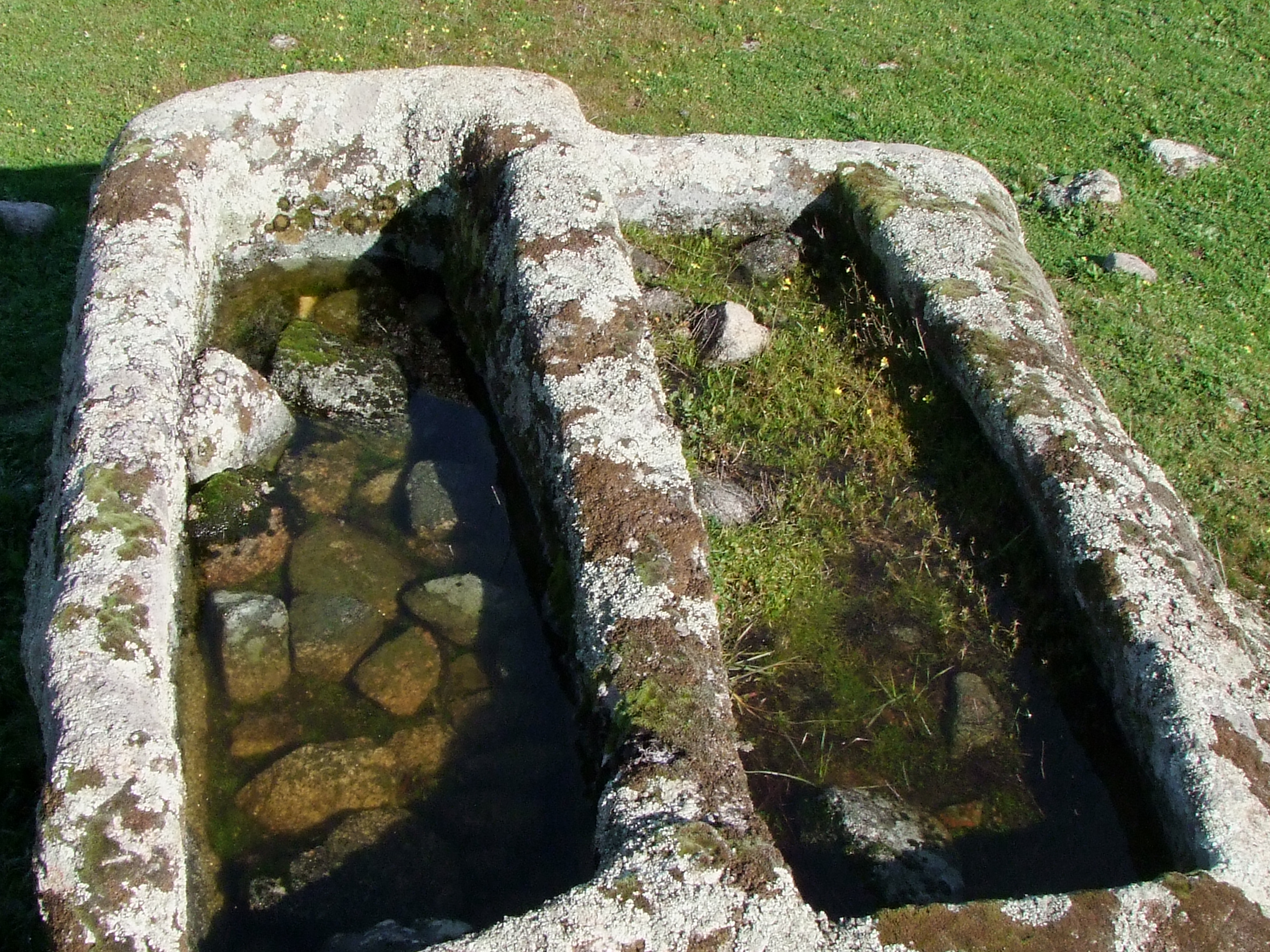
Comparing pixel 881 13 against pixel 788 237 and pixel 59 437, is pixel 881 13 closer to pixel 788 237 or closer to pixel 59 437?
pixel 788 237

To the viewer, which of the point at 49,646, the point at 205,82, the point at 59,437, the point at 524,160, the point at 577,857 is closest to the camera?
the point at 49,646

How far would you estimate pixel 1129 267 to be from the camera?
25.2ft

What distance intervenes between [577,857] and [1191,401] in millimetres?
5004

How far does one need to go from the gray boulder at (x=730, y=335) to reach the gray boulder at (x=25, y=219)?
195 inches

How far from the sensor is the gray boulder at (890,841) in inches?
151

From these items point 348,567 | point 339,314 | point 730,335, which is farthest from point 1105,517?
point 339,314

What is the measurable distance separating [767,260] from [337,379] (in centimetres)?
289

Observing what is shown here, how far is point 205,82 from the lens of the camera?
9352 millimetres

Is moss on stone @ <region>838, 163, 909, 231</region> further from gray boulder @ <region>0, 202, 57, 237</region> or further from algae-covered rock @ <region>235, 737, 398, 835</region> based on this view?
gray boulder @ <region>0, 202, 57, 237</region>

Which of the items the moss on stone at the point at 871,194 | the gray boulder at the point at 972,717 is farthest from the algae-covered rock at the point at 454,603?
the moss on stone at the point at 871,194

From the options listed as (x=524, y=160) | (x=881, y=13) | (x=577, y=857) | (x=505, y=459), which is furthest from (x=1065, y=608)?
(x=881, y=13)

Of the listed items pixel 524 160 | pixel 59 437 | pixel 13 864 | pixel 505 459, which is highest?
pixel 524 160

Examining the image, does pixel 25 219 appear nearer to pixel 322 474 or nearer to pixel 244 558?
pixel 322 474

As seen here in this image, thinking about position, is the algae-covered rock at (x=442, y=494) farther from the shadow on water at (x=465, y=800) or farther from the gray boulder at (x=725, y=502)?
the gray boulder at (x=725, y=502)
